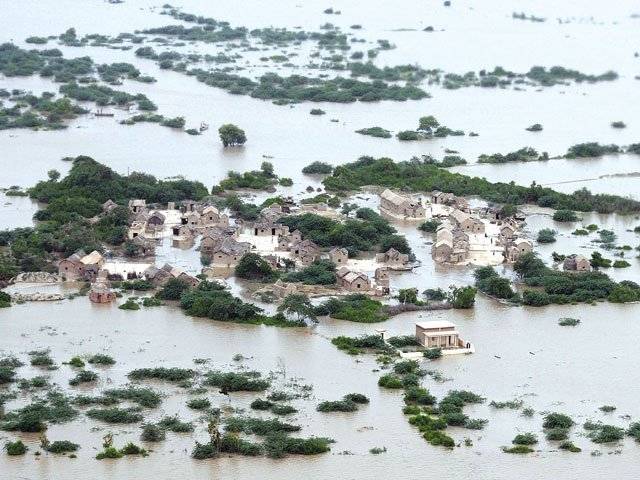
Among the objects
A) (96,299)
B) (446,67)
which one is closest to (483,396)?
(96,299)

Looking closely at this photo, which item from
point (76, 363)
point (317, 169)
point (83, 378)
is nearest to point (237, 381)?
point (83, 378)

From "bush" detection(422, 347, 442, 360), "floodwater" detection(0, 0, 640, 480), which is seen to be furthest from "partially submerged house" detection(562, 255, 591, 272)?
"bush" detection(422, 347, 442, 360)

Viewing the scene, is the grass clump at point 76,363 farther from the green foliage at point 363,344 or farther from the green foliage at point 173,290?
the green foliage at point 363,344

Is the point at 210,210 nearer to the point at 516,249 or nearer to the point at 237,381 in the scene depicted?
the point at 516,249

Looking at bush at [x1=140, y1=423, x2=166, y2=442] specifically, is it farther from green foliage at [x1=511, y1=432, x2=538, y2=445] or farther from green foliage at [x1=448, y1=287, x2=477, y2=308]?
green foliage at [x1=448, y1=287, x2=477, y2=308]

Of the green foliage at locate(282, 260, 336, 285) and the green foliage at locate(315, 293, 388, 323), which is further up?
the green foliage at locate(282, 260, 336, 285)

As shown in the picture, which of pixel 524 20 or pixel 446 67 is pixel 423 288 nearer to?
pixel 446 67

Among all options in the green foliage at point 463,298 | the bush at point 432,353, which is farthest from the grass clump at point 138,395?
the green foliage at point 463,298
